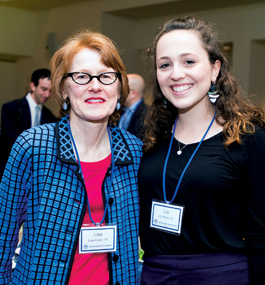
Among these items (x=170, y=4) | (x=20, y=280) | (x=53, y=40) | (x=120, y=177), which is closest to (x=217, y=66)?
(x=120, y=177)

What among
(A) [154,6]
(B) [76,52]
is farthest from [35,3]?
(B) [76,52]

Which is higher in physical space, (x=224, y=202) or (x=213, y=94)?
(x=213, y=94)

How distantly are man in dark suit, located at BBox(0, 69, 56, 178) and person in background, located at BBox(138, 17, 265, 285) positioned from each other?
8.99 ft

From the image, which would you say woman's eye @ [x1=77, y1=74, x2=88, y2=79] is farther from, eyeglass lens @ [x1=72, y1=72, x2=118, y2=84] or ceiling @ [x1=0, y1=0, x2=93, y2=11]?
ceiling @ [x1=0, y1=0, x2=93, y2=11]

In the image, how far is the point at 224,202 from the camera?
1.31 m

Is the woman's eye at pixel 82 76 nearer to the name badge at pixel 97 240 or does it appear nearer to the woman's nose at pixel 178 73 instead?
the woman's nose at pixel 178 73

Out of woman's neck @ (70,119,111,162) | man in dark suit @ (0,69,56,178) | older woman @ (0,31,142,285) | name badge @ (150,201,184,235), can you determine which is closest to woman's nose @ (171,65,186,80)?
older woman @ (0,31,142,285)

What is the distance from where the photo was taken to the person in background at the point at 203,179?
130cm

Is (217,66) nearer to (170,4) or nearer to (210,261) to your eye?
(210,261)

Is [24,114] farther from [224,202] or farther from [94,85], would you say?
[224,202]

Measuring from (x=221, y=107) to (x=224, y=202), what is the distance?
422 mm

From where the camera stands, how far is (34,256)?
135cm

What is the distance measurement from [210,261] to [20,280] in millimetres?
804

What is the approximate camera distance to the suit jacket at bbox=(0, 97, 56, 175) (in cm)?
378
